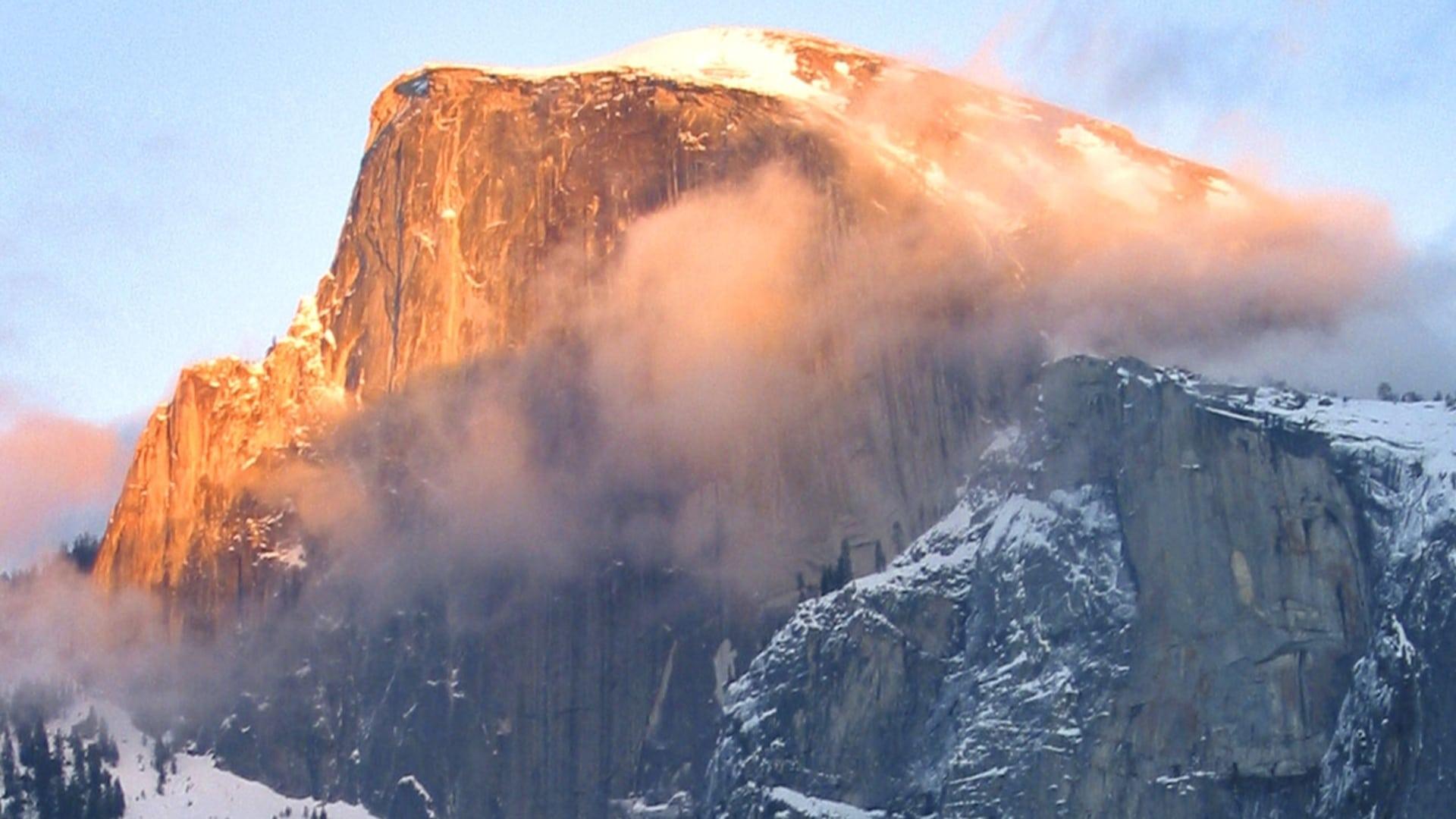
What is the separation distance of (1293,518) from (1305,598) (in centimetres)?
429

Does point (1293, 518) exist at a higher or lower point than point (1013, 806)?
higher

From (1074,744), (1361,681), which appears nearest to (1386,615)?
(1361,681)

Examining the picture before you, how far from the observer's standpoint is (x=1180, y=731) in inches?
7731

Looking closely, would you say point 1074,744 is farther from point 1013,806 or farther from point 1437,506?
point 1437,506

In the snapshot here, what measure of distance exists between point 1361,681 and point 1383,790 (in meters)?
5.87

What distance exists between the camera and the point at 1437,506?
193m

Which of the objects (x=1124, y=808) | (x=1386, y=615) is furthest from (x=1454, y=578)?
(x=1124, y=808)

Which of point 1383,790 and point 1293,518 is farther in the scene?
point 1293,518

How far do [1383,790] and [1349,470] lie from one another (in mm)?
17109

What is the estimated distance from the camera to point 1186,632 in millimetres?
199000

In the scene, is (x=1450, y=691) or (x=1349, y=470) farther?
(x=1349, y=470)

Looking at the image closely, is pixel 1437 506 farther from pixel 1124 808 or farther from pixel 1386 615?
pixel 1124 808

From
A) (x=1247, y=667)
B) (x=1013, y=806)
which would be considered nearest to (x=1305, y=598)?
(x=1247, y=667)

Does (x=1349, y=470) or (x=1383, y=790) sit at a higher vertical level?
(x=1349, y=470)
